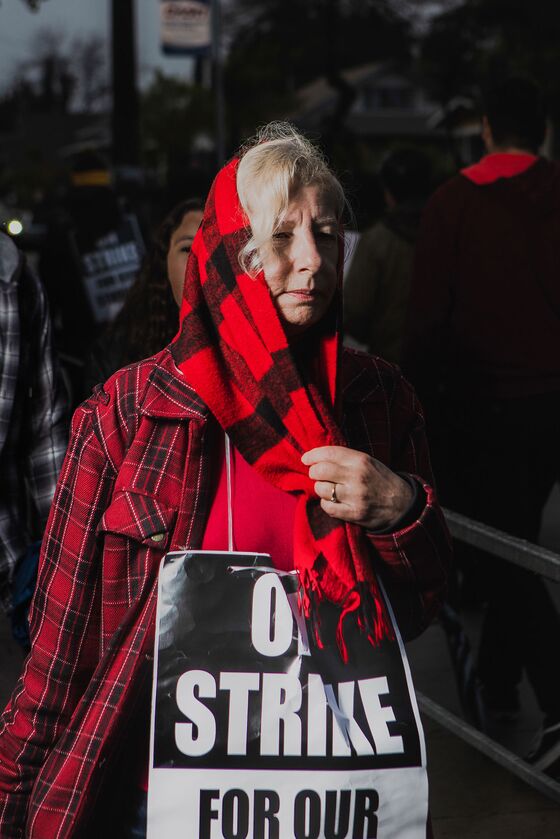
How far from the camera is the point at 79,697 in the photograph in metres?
2.17

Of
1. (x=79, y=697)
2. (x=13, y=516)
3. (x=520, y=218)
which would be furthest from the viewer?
(x=520, y=218)

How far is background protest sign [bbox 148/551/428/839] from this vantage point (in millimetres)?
1915

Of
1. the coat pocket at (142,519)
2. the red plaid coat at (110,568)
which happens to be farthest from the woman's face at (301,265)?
the coat pocket at (142,519)

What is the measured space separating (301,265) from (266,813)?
33.2 inches

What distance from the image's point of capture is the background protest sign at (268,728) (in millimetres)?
1915

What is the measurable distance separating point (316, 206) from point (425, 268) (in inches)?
91.4

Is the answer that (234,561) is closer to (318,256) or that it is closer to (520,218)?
(318,256)

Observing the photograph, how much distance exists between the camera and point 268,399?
199 cm

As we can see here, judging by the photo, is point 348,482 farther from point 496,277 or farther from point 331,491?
point 496,277

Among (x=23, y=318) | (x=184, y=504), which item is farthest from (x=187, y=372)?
(x=23, y=318)

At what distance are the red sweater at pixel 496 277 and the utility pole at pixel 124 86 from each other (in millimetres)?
14009

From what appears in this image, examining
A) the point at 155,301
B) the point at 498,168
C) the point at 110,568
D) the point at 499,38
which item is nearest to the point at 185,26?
the point at 498,168

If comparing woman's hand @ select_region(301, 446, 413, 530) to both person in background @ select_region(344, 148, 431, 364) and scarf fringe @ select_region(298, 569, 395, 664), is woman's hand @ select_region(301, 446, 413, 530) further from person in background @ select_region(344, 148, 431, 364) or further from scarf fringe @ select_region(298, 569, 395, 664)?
person in background @ select_region(344, 148, 431, 364)

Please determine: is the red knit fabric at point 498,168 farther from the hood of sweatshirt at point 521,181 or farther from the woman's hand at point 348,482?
the woman's hand at point 348,482
